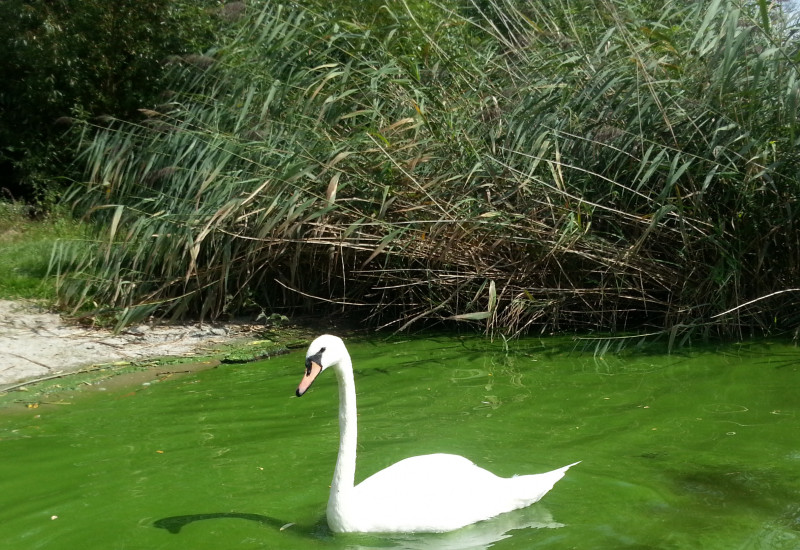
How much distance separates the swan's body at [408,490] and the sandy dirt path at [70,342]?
13.8ft

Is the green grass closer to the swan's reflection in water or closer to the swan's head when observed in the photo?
the swan's head

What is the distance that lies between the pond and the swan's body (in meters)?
0.07

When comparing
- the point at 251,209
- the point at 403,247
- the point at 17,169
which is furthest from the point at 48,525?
the point at 17,169

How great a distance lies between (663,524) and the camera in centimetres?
420

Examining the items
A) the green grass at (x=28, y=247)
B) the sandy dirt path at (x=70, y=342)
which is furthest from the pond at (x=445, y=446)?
the green grass at (x=28, y=247)

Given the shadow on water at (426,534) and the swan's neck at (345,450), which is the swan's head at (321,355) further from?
the shadow on water at (426,534)

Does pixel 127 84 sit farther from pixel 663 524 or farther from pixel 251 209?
pixel 663 524

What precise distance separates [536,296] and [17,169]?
1266cm

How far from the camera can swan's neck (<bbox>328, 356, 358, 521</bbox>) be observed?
417 cm

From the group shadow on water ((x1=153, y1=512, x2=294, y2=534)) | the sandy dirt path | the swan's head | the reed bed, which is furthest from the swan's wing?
the sandy dirt path

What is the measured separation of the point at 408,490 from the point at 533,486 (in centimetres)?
61

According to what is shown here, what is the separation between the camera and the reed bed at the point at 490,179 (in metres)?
7.30

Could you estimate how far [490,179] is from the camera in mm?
8078

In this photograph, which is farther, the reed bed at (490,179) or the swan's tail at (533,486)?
the reed bed at (490,179)
